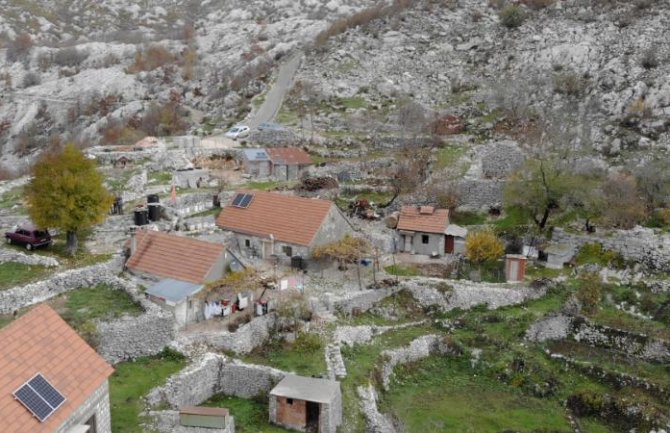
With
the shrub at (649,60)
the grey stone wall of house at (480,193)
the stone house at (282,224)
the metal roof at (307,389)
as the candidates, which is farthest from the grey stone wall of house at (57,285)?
the shrub at (649,60)

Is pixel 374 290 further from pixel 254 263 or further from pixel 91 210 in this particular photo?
pixel 91 210

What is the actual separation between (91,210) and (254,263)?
8096mm

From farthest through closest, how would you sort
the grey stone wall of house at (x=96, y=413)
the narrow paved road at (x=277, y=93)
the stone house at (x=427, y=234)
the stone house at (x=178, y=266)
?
the narrow paved road at (x=277, y=93)
the stone house at (x=427, y=234)
the stone house at (x=178, y=266)
the grey stone wall of house at (x=96, y=413)

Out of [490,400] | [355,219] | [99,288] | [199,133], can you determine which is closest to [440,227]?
[355,219]

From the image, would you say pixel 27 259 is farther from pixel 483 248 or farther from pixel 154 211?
pixel 483 248

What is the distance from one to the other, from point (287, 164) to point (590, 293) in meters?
25.0

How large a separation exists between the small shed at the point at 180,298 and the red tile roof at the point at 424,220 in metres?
13.6

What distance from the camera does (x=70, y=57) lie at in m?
97.0

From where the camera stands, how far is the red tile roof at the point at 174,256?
26.9 metres

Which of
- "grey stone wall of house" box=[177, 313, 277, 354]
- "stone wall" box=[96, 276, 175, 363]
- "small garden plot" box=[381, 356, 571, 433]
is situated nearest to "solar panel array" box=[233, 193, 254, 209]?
"grey stone wall of house" box=[177, 313, 277, 354]

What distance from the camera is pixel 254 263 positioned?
31734 mm

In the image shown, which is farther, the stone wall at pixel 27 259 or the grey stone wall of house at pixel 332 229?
the grey stone wall of house at pixel 332 229

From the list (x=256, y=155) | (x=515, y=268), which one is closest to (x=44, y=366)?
(x=515, y=268)

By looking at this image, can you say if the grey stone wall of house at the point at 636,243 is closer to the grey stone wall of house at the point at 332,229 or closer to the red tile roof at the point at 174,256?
the grey stone wall of house at the point at 332,229
